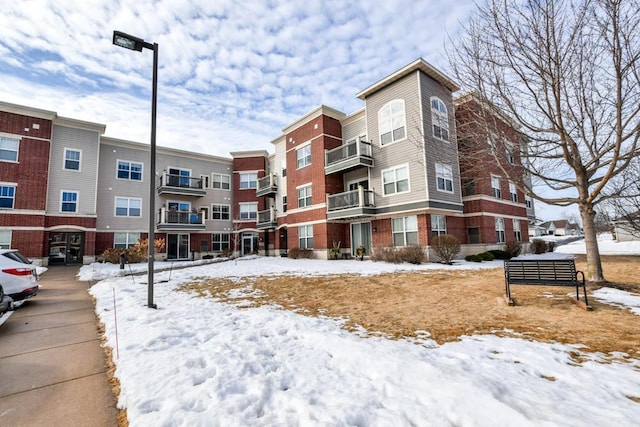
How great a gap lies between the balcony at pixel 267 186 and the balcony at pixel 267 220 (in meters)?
1.96

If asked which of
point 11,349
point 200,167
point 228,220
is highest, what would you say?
point 200,167

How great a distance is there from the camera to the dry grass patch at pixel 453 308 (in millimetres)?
4973

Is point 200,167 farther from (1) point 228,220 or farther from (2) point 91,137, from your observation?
(2) point 91,137

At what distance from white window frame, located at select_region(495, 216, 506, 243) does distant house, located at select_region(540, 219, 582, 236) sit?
83.4 metres

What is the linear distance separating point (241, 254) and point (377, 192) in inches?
696

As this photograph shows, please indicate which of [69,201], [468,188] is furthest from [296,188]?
[69,201]

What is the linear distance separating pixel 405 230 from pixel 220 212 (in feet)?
68.4

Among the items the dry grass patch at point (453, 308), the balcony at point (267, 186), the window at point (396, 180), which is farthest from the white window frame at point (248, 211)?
the dry grass patch at point (453, 308)

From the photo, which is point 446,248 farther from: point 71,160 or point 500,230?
point 71,160

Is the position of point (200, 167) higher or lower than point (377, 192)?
higher

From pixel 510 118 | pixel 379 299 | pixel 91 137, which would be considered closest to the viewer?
pixel 379 299

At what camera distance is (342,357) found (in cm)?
405

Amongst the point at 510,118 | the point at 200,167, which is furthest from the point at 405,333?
the point at 200,167

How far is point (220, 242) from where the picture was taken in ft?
104
